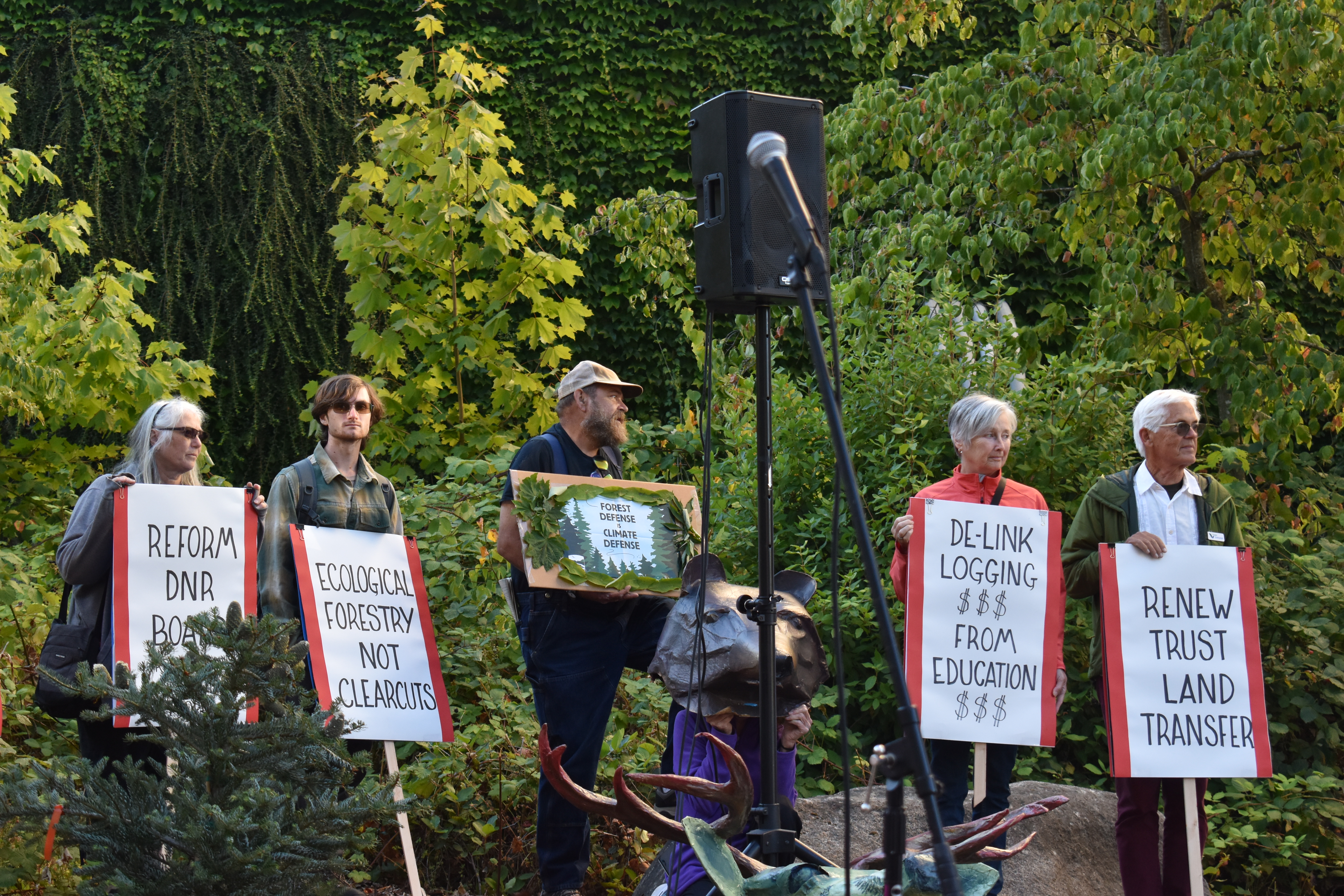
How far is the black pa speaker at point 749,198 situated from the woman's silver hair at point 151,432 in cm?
183

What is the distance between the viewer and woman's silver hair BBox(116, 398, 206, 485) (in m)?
4.00

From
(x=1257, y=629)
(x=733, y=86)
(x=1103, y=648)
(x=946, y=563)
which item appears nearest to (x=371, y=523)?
(x=946, y=563)

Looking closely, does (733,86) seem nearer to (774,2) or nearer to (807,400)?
(774,2)

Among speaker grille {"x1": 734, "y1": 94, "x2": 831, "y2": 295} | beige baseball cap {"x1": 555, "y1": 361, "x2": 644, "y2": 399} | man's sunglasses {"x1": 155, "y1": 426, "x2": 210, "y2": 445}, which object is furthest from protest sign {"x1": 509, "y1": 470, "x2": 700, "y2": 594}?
speaker grille {"x1": 734, "y1": 94, "x2": 831, "y2": 295}

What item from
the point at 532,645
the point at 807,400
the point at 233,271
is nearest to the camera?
the point at 532,645

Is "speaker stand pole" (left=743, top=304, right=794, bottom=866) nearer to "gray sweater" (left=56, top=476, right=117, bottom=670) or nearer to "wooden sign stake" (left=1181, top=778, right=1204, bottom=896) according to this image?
"wooden sign stake" (left=1181, top=778, right=1204, bottom=896)

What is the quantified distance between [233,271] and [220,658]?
7.29m

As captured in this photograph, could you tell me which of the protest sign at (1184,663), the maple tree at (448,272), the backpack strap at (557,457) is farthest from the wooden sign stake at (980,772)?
the maple tree at (448,272)

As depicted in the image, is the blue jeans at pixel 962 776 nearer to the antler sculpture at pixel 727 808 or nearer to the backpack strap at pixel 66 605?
the antler sculpture at pixel 727 808

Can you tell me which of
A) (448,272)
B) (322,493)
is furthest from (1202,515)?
(448,272)

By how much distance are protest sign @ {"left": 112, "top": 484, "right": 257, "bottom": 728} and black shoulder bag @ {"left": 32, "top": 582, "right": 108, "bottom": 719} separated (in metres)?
0.08

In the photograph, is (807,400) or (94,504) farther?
(807,400)

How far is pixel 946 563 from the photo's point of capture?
4.10 metres

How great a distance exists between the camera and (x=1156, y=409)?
404 cm
